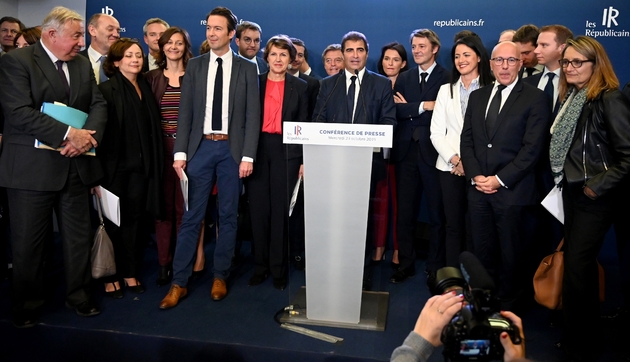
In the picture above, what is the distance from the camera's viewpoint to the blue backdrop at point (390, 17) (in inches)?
183

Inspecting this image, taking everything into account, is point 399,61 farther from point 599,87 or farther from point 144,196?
point 144,196

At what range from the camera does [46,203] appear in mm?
3205

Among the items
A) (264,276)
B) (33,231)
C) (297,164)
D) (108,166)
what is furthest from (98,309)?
(297,164)

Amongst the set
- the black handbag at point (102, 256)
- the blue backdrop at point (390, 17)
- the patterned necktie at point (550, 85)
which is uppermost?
the blue backdrop at point (390, 17)

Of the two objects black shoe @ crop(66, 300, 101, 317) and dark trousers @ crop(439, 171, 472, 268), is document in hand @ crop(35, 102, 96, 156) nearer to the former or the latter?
black shoe @ crop(66, 300, 101, 317)

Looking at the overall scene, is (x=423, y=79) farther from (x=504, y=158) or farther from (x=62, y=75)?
(x=62, y=75)

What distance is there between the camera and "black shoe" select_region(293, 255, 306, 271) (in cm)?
327

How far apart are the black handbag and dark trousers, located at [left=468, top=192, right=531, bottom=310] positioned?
227 centimetres

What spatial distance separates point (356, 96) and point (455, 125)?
2.19ft

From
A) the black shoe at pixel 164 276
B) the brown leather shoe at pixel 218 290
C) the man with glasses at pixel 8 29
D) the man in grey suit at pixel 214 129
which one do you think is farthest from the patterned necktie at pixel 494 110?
the man with glasses at pixel 8 29

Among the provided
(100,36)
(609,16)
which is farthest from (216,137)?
(609,16)

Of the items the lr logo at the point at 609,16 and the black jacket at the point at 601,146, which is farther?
the lr logo at the point at 609,16

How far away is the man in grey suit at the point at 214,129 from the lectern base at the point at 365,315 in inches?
23.3

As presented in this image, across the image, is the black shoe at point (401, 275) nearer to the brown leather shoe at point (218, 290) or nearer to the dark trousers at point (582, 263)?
the brown leather shoe at point (218, 290)
